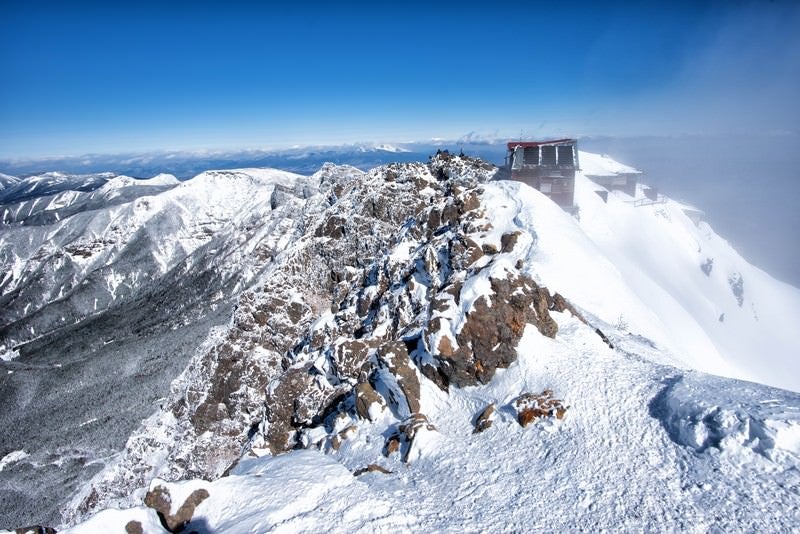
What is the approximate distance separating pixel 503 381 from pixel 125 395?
10808 centimetres

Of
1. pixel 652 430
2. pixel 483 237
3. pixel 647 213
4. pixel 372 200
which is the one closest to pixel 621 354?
pixel 652 430

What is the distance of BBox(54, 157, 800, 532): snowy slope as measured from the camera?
12.6 m

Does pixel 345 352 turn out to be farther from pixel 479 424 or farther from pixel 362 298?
pixel 479 424

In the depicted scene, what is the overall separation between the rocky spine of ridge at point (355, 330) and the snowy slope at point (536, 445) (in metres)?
0.32

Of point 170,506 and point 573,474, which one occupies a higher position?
point 573,474

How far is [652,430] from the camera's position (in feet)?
50.8

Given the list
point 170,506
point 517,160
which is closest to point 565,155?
point 517,160

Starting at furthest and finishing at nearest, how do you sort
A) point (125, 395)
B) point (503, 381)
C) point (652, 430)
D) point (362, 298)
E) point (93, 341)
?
point (93, 341)
point (125, 395)
point (362, 298)
point (503, 381)
point (652, 430)

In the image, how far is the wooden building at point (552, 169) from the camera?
58.5 meters

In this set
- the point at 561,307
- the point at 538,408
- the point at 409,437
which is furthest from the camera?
the point at 561,307

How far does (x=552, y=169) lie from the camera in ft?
193

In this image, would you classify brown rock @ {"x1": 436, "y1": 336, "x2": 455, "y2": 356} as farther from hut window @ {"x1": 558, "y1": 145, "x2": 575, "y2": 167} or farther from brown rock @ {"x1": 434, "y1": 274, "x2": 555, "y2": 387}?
hut window @ {"x1": 558, "y1": 145, "x2": 575, "y2": 167}

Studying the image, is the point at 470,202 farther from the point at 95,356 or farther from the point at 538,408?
the point at 95,356

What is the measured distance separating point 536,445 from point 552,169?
51.4 metres
